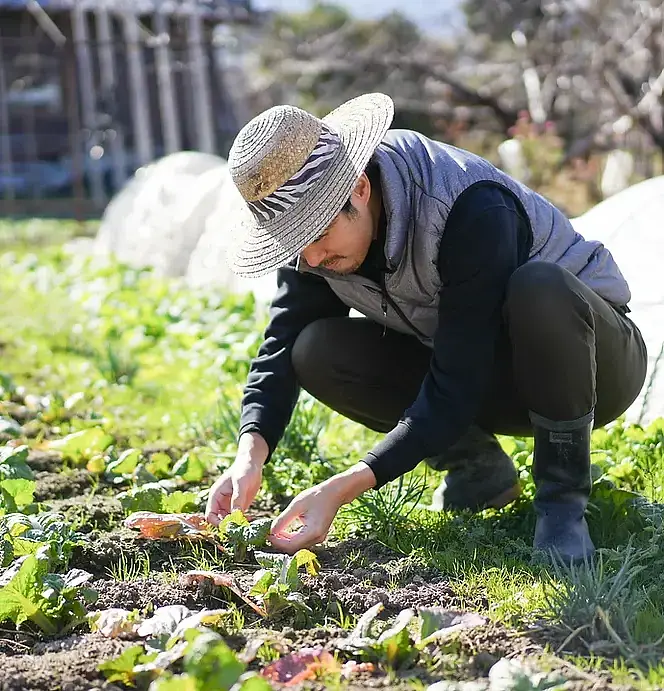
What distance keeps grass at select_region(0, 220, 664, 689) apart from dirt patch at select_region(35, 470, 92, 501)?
404 millimetres

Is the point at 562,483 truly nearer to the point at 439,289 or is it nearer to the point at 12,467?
the point at 439,289

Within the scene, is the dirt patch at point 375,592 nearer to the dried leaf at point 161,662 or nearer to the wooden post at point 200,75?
the dried leaf at point 161,662

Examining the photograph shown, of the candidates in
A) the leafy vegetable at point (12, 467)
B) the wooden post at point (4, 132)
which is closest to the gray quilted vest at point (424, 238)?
the leafy vegetable at point (12, 467)

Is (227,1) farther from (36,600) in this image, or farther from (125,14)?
(36,600)

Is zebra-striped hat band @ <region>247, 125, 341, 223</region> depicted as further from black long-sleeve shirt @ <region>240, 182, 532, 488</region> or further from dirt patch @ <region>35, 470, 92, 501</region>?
dirt patch @ <region>35, 470, 92, 501</region>

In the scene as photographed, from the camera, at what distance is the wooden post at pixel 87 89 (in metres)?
12.5

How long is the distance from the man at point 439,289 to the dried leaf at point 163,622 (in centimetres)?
31

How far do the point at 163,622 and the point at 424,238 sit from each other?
1019 mm

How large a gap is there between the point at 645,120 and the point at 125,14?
7.33 m

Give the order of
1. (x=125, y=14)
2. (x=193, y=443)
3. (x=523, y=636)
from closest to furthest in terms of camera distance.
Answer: (x=523, y=636) → (x=193, y=443) → (x=125, y=14)

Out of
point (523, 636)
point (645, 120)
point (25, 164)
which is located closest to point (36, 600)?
point (523, 636)

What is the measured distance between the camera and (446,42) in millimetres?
15055

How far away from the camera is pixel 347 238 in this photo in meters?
2.37

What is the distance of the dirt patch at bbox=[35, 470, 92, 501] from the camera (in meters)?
3.16
